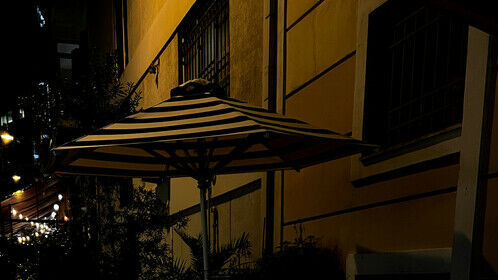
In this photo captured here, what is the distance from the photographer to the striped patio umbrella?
3.14m

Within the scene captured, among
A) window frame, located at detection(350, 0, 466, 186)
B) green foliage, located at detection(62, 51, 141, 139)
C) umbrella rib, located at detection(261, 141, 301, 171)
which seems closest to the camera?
window frame, located at detection(350, 0, 466, 186)

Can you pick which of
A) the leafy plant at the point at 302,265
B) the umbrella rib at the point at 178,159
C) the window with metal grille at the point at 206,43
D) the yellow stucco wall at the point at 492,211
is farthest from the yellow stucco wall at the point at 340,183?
the window with metal grille at the point at 206,43

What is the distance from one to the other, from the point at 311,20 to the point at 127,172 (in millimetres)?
2547

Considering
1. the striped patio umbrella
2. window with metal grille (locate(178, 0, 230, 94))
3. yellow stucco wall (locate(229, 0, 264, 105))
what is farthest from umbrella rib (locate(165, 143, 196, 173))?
window with metal grille (locate(178, 0, 230, 94))

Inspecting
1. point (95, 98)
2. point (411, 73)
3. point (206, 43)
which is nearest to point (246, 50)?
point (206, 43)

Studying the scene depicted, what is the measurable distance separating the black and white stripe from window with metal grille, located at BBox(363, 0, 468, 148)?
689 mm

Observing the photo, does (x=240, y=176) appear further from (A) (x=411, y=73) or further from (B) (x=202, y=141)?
(A) (x=411, y=73)

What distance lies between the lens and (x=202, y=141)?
4.58m

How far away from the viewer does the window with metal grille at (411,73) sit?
3768 mm

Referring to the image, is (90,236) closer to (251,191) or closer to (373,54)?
(251,191)

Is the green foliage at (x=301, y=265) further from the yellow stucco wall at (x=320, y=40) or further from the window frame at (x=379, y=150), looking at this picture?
the yellow stucco wall at (x=320, y=40)

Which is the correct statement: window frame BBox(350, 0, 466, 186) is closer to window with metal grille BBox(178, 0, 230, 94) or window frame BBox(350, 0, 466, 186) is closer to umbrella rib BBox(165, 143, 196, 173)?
umbrella rib BBox(165, 143, 196, 173)

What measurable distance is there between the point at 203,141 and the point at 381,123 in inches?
66.0

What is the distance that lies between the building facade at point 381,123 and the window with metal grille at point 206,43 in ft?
2.15
